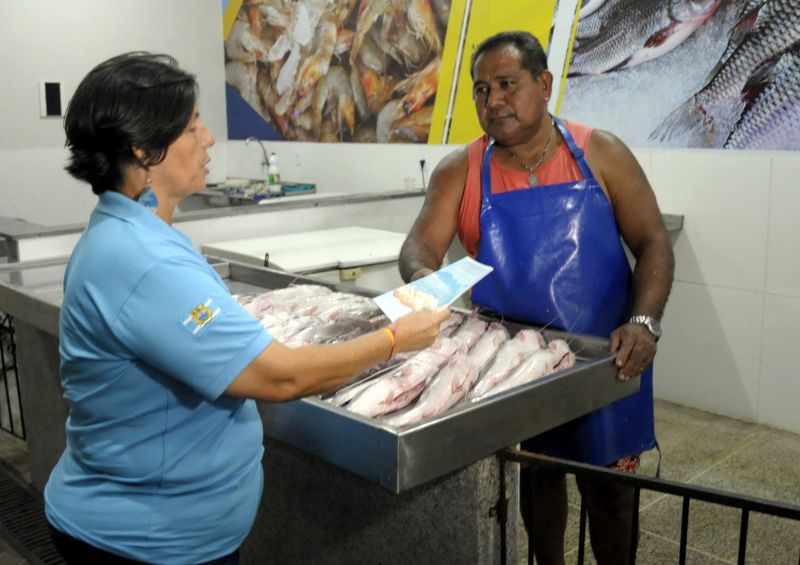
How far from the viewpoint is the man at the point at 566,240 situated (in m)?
2.25

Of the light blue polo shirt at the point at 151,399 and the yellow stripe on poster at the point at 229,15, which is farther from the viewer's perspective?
the yellow stripe on poster at the point at 229,15

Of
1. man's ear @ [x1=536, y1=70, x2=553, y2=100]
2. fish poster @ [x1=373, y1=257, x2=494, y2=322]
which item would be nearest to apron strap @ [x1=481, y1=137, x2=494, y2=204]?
man's ear @ [x1=536, y1=70, x2=553, y2=100]

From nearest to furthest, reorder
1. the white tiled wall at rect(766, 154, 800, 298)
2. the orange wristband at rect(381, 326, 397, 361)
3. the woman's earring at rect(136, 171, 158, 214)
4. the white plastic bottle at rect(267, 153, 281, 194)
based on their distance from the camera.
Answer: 1. the woman's earring at rect(136, 171, 158, 214)
2. the orange wristband at rect(381, 326, 397, 361)
3. the white tiled wall at rect(766, 154, 800, 298)
4. the white plastic bottle at rect(267, 153, 281, 194)

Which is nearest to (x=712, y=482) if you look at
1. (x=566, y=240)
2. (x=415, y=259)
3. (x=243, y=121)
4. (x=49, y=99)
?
(x=566, y=240)

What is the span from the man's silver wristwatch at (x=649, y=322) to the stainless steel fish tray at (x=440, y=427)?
0.17 metres

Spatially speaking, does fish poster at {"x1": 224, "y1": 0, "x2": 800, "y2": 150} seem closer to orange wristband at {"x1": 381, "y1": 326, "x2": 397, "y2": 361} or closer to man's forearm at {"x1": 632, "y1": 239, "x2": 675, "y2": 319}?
man's forearm at {"x1": 632, "y1": 239, "x2": 675, "y2": 319}

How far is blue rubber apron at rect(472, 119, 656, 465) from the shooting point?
2.26 metres

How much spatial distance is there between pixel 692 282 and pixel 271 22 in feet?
13.1

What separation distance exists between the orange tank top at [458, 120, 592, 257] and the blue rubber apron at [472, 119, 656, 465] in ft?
0.10

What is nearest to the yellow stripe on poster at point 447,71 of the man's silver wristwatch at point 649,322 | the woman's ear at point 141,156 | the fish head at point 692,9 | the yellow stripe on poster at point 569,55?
the yellow stripe on poster at point 569,55

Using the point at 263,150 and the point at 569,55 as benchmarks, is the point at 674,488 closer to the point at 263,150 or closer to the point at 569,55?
the point at 569,55

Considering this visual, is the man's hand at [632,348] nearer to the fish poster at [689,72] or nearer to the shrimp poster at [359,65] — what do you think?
the fish poster at [689,72]

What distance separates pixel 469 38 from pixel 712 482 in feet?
9.97

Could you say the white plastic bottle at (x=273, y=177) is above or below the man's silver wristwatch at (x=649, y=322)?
above
